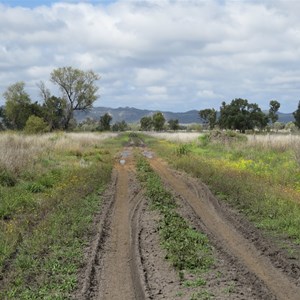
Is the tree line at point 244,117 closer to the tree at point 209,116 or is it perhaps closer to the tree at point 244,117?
the tree at point 244,117

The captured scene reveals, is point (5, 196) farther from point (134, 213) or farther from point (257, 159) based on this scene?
point (257, 159)

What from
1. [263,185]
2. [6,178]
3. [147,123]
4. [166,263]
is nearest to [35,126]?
[6,178]

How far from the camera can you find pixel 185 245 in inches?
293

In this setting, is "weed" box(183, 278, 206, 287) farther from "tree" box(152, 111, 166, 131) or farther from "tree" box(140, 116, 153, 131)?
"tree" box(140, 116, 153, 131)

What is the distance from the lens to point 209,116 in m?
111

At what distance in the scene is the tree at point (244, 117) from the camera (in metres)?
69.6

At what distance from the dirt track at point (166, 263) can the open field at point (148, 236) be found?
0.02m

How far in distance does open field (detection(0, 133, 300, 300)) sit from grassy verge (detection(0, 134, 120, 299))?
0.02 metres

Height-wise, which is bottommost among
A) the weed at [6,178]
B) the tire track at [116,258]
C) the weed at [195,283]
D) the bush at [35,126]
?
the tire track at [116,258]

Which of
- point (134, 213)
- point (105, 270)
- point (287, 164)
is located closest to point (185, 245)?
point (105, 270)

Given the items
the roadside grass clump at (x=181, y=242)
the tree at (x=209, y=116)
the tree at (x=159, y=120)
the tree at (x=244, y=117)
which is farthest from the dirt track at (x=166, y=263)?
the tree at (x=159, y=120)

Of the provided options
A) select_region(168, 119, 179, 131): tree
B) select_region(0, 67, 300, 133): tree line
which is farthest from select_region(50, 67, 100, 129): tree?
select_region(168, 119, 179, 131): tree

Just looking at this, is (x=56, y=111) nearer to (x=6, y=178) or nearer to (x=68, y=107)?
(x=68, y=107)

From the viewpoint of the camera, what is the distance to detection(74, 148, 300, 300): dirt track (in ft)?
19.1
